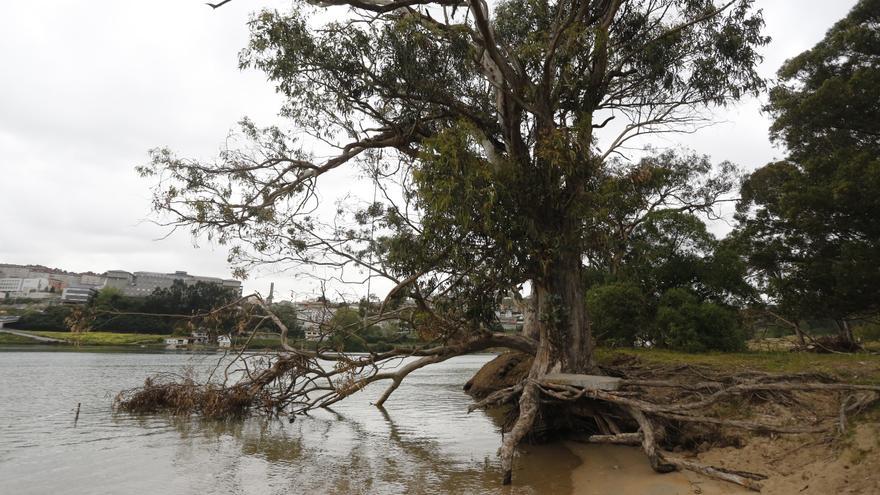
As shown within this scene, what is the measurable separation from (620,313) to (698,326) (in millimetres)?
2314

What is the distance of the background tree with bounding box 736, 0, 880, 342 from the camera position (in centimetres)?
1226

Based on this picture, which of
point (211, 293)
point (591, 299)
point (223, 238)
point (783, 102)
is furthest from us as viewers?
point (211, 293)

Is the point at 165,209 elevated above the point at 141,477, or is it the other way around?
the point at 165,209

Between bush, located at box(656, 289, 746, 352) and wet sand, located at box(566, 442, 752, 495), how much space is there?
7432 millimetres

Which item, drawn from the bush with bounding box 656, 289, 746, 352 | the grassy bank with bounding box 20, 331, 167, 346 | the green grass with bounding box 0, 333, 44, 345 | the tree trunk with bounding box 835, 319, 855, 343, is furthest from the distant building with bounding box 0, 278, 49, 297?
the tree trunk with bounding box 835, 319, 855, 343

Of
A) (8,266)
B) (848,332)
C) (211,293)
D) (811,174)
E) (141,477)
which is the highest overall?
(8,266)

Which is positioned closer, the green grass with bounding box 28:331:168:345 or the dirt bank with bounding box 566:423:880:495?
the dirt bank with bounding box 566:423:880:495

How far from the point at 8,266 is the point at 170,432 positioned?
18301cm

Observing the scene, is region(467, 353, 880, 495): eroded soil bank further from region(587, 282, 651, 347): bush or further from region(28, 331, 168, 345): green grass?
region(28, 331, 168, 345): green grass

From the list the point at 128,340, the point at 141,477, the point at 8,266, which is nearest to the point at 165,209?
the point at 141,477

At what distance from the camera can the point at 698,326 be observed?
14570 millimetres

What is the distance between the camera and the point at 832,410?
6.56 meters

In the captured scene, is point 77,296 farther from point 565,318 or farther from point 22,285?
point 565,318

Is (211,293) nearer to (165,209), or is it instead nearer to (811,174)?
(165,209)
